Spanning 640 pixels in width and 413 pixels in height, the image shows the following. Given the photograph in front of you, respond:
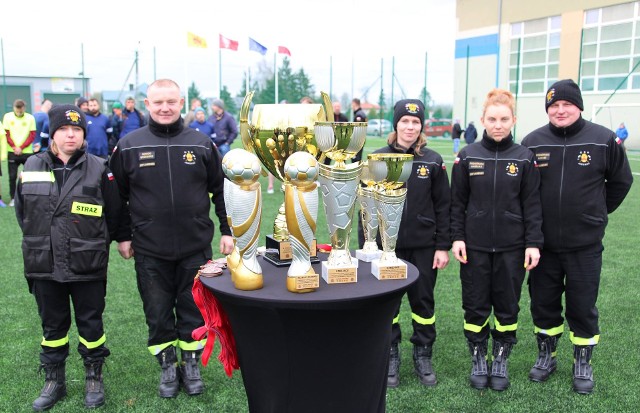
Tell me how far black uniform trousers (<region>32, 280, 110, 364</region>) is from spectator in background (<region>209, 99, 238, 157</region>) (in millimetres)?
7123

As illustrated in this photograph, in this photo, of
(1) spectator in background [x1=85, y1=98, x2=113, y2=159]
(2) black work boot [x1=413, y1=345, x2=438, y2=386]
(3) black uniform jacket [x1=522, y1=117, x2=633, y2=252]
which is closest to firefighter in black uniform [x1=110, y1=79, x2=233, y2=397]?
(2) black work boot [x1=413, y1=345, x2=438, y2=386]

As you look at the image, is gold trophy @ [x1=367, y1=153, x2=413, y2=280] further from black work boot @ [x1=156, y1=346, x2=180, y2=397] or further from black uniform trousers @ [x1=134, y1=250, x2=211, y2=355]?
black work boot @ [x1=156, y1=346, x2=180, y2=397]

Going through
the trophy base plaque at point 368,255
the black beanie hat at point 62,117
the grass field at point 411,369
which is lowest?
the grass field at point 411,369

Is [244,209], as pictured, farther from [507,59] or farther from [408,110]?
[507,59]

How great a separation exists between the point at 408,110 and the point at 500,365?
1618mm

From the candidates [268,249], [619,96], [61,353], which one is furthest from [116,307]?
[619,96]

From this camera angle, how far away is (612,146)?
305cm

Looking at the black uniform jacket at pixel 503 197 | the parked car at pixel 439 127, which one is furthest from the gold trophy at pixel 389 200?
the parked car at pixel 439 127

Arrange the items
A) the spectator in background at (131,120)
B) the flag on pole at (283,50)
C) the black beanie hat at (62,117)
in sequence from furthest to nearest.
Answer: the flag on pole at (283,50)
the spectator in background at (131,120)
the black beanie hat at (62,117)

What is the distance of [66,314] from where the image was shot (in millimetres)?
3039

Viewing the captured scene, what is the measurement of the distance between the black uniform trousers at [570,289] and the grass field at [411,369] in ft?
1.21

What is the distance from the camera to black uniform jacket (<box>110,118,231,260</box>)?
9.71ft

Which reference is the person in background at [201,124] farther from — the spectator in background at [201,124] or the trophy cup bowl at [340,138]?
the trophy cup bowl at [340,138]

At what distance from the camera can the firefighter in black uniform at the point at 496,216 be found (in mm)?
2990
